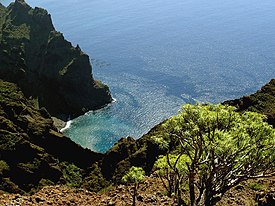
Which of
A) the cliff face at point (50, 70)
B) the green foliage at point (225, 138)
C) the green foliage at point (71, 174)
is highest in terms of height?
the cliff face at point (50, 70)

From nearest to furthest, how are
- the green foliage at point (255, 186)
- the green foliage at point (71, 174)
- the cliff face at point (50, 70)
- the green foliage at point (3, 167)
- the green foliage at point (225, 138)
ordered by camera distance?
the green foliage at point (225, 138) → the green foliage at point (255, 186) → the green foliage at point (3, 167) → the green foliage at point (71, 174) → the cliff face at point (50, 70)

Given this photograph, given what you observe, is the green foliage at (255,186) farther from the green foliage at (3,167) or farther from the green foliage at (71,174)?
the green foliage at (71,174)

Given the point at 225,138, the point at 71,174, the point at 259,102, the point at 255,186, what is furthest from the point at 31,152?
the point at 225,138

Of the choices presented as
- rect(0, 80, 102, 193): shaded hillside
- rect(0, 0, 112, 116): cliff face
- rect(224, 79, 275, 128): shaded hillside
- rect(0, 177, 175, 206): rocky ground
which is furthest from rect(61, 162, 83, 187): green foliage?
rect(0, 0, 112, 116): cliff face

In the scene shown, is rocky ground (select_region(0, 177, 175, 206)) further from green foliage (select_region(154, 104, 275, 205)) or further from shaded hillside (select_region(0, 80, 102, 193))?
shaded hillside (select_region(0, 80, 102, 193))

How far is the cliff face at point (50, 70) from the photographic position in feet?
550

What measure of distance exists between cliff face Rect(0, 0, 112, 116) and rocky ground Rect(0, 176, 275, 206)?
130 metres

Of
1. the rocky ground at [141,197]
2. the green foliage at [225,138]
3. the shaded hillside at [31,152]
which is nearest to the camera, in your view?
the green foliage at [225,138]

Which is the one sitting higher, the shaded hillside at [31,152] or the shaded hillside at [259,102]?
the shaded hillside at [259,102]

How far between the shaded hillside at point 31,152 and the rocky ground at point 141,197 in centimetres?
3910

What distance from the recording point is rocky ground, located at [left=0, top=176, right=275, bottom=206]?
33656 mm

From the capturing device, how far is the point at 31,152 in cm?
8794

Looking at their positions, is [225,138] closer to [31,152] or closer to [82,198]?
[82,198]

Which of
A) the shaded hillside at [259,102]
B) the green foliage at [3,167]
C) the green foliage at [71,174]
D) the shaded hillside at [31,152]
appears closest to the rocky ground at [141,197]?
the shaded hillside at [31,152]
